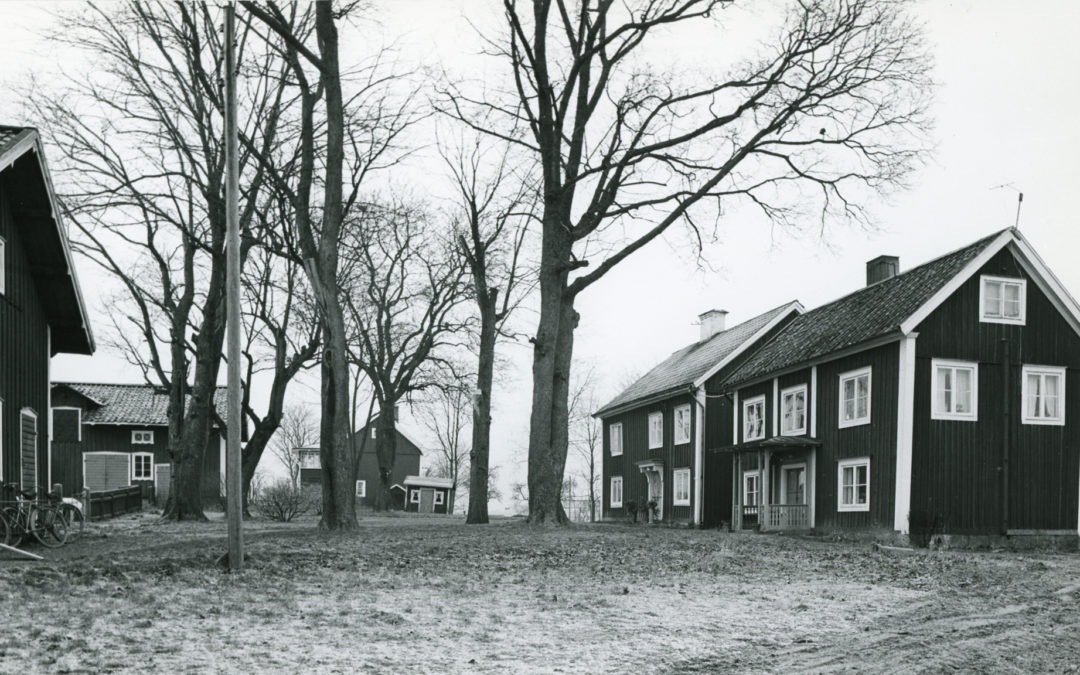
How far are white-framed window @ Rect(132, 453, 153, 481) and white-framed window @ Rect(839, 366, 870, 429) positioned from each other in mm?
37192

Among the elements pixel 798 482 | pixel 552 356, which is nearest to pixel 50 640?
pixel 552 356

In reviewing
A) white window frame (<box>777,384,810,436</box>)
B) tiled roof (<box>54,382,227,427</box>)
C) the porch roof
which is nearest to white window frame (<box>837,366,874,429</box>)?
the porch roof

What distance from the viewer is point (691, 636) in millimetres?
10586

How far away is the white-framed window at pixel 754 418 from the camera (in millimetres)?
35281

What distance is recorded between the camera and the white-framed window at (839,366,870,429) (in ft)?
93.0

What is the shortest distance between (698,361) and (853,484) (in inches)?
570

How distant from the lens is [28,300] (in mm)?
22094

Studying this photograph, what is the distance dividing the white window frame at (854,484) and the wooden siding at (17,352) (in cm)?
1887

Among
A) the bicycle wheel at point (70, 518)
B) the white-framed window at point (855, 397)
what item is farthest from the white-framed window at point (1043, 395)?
the bicycle wheel at point (70, 518)

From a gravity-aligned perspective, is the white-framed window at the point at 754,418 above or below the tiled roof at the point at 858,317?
below

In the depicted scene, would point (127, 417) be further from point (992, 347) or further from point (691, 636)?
point (691, 636)

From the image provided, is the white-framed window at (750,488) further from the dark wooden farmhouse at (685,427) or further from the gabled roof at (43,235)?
the gabled roof at (43,235)

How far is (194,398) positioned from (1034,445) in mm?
22580

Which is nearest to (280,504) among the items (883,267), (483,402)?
(483,402)
